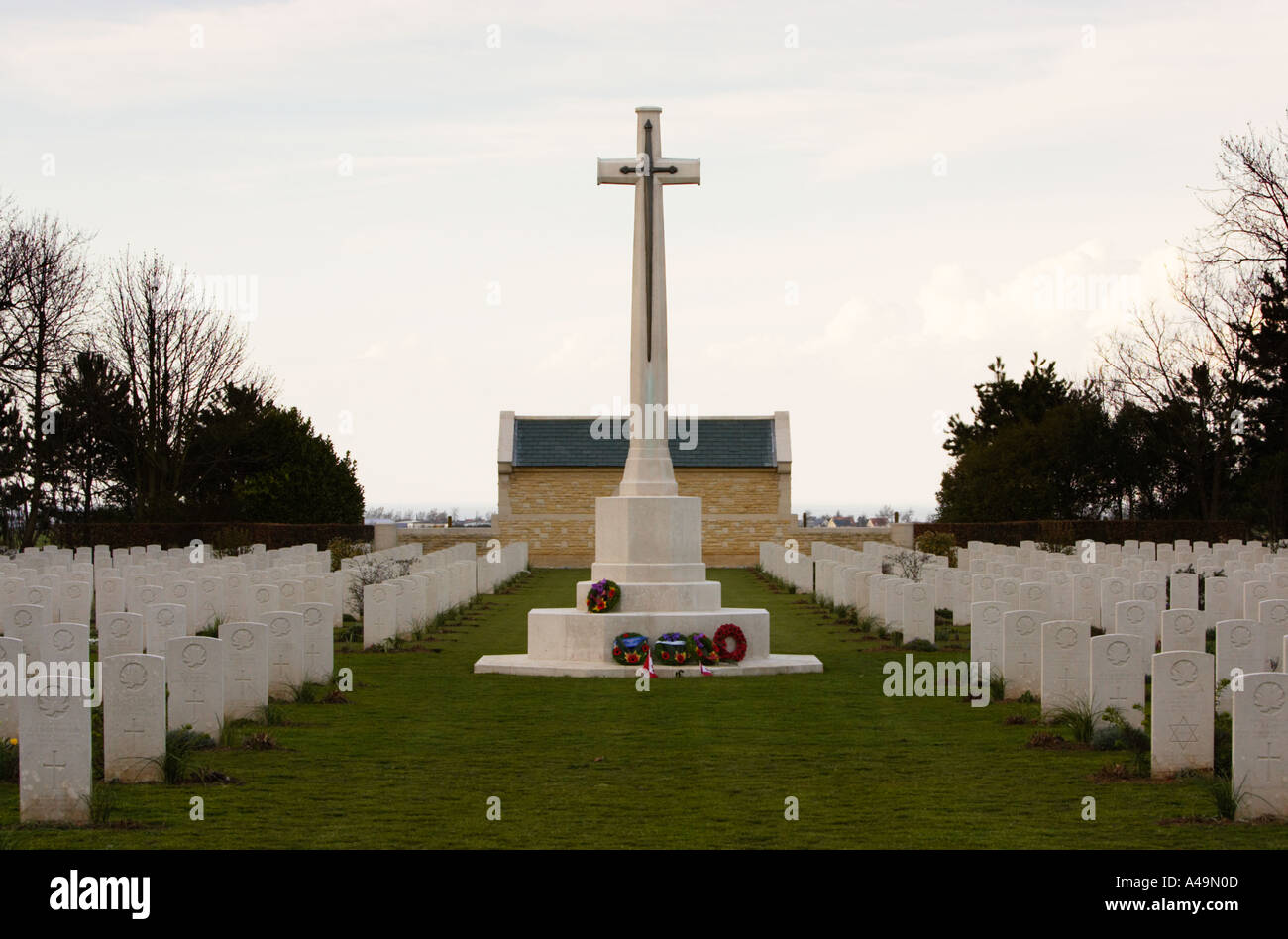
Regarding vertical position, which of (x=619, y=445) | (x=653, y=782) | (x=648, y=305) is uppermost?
(x=648, y=305)

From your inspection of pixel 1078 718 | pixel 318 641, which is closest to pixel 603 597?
pixel 318 641

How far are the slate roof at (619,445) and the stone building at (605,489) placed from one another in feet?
0.11

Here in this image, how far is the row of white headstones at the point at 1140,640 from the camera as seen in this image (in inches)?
361

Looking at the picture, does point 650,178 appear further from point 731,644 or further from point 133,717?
point 133,717

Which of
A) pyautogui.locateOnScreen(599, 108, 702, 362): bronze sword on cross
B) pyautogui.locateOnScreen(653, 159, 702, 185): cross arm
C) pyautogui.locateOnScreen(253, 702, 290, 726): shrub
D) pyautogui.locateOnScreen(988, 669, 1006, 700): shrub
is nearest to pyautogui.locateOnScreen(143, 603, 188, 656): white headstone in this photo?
pyautogui.locateOnScreen(253, 702, 290, 726): shrub

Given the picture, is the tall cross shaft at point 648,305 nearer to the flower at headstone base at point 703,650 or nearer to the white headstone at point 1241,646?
the flower at headstone base at point 703,650

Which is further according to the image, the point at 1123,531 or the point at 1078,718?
the point at 1123,531

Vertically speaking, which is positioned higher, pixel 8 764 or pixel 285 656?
pixel 285 656

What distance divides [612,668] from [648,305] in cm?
422

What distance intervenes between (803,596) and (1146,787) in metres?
20.8

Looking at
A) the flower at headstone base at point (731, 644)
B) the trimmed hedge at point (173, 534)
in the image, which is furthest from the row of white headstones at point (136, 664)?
the trimmed hedge at point (173, 534)

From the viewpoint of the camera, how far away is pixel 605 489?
47344mm
